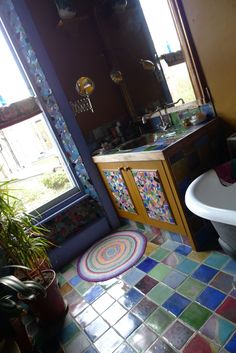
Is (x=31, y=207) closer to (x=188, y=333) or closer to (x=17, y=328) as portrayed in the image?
(x=17, y=328)

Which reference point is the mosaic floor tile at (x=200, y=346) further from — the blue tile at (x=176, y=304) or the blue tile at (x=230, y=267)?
the blue tile at (x=230, y=267)

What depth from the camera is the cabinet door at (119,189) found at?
242cm

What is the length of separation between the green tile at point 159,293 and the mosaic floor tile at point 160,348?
0.95 ft

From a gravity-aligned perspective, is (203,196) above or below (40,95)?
below

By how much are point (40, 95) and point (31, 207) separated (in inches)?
43.6

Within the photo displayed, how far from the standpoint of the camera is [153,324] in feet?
5.21

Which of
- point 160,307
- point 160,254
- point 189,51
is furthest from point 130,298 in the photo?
point 189,51

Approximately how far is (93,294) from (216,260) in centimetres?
98

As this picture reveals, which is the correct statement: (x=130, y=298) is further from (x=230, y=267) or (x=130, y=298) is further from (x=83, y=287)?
(x=230, y=267)

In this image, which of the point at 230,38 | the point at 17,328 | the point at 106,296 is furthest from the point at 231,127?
the point at 17,328

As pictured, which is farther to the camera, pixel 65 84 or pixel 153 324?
pixel 65 84

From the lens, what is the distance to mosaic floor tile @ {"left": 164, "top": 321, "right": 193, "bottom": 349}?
142 cm

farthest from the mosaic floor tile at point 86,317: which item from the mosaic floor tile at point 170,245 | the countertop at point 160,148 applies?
the countertop at point 160,148

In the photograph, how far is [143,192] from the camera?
2240 mm
